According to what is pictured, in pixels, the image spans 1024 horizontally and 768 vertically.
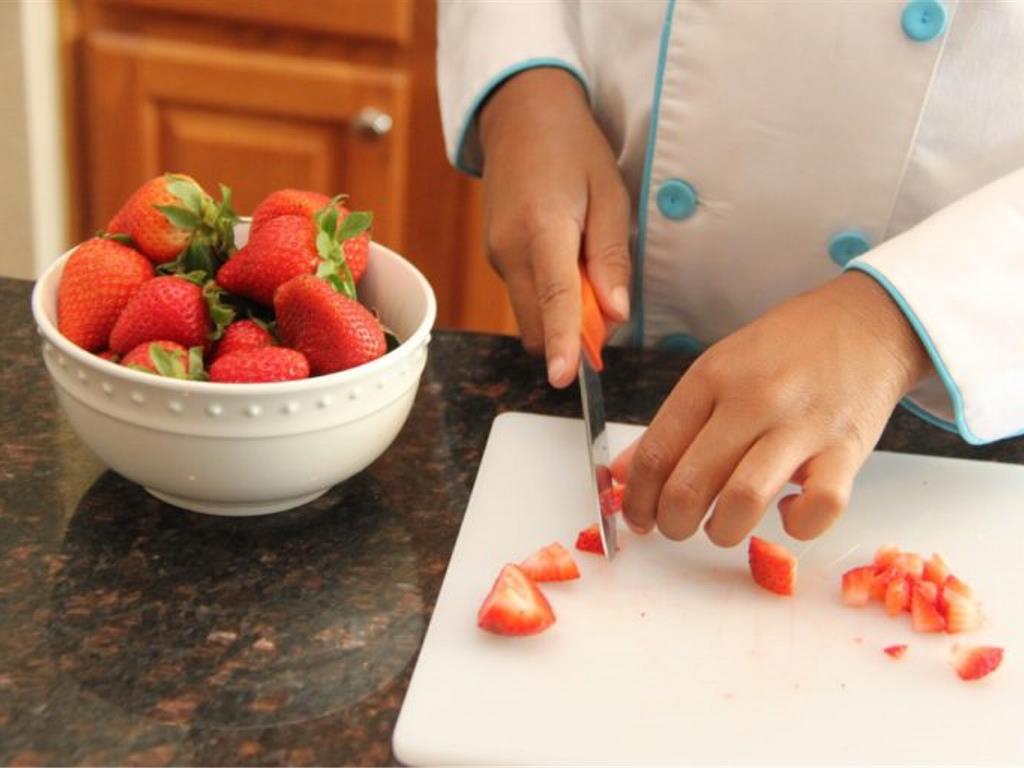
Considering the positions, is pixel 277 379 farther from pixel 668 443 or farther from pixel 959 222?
pixel 959 222

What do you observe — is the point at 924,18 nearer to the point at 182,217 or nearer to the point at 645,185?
the point at 645,185

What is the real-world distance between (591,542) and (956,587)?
188mm

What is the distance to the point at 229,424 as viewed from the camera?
2.03ft

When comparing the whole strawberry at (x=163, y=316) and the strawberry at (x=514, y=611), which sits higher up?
the whole strawberry at (x=163, y=316)

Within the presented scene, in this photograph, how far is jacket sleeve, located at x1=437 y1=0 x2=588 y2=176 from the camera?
3.05 ft

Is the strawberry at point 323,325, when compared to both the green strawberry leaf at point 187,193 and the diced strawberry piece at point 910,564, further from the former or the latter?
the diced strawberry piece at point 910,564

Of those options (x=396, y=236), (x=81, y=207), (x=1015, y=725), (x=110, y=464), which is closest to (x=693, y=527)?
(x=1015, y=725)

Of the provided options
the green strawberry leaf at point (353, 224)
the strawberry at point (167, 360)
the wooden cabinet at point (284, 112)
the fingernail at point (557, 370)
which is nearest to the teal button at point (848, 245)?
the fingernail at point (557, 370)

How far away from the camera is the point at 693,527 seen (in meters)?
0.66

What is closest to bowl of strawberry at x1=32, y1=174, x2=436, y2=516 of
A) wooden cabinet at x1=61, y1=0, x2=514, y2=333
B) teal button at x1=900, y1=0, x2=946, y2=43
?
teal button at x1=900, y1=0, x2=946, y2=43

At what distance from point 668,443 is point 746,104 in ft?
0.99

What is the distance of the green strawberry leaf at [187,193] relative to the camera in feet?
2.23

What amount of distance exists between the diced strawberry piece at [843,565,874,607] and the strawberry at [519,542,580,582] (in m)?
0.14

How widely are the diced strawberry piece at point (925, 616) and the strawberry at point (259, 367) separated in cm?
33
